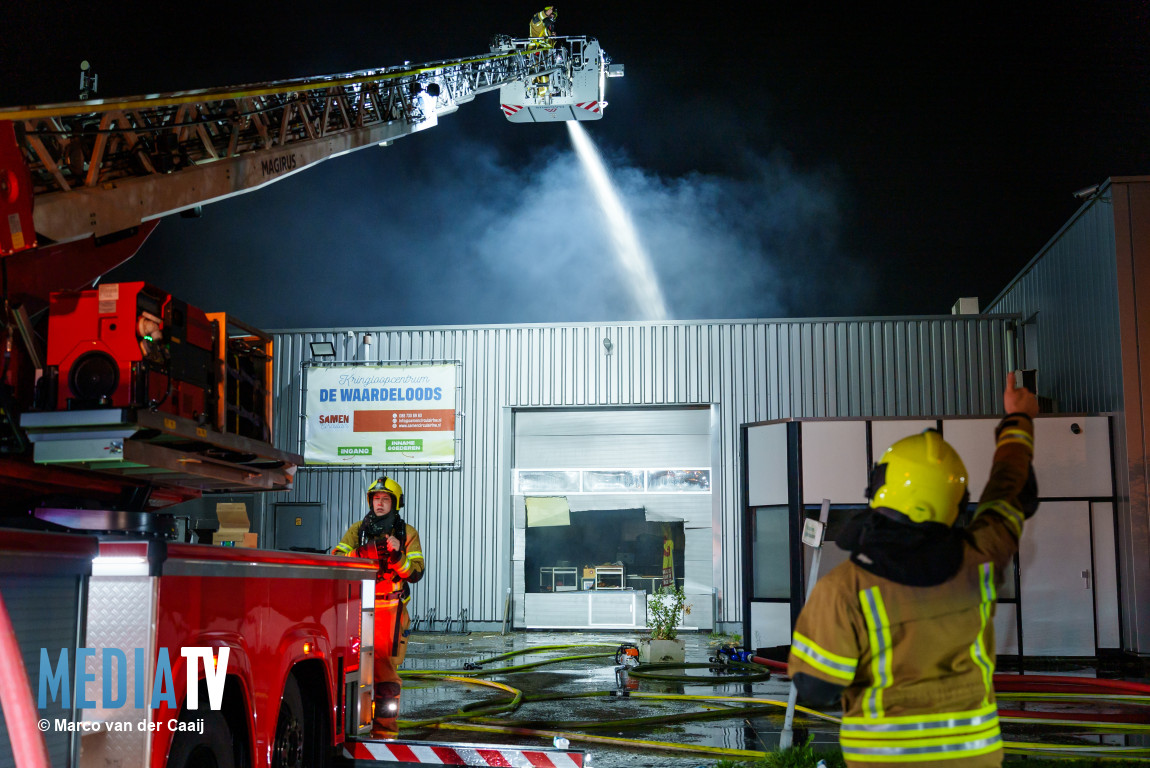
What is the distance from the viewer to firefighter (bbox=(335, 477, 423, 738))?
8031 millimetres

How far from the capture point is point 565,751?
5.07 metres

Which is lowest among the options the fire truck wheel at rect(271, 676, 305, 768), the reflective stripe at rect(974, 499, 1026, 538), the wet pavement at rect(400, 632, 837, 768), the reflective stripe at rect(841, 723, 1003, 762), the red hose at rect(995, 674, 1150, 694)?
the wet pavement at rect(400, 632, 837, 768)

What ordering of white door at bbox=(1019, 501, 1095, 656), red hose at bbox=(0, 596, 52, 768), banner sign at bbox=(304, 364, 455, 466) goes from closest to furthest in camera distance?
red hose at bbox=(0, 596, 52, 768) < white door at bbox=(1019, 501, 1095, 656) < banner sign at bbox=(304, 364, 455, 466)

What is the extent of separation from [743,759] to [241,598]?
16.2 feet

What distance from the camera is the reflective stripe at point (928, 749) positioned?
2.92 metres

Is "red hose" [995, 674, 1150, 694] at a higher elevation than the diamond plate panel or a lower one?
lower

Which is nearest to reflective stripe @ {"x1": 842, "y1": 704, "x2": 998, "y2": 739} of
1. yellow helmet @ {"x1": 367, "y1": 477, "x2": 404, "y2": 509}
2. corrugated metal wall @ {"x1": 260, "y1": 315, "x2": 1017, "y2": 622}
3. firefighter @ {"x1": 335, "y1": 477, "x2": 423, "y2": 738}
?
firefighter @ {"x1": 335, "y1": 477, "x2": 423, "y2": 738}

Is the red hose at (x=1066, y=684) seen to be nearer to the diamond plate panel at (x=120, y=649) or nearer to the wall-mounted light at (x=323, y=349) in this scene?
the diamond plate panel at (x=120, y=649)

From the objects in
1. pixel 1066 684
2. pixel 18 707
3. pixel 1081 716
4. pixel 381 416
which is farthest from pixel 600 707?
pixel 381 416

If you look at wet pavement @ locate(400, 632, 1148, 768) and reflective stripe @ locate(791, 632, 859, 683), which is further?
wet pavement @ locate(400, 632, 1148, 768)

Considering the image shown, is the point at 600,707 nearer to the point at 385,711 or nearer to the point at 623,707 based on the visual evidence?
the point at 623,707

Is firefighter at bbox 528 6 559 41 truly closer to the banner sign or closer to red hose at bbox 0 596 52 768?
the banner sign

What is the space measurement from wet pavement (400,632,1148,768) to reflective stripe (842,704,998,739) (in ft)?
16.1

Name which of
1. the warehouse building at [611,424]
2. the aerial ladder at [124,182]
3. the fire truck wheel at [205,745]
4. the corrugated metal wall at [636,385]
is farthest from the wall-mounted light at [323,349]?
the fire truck wheel at [205,745]
